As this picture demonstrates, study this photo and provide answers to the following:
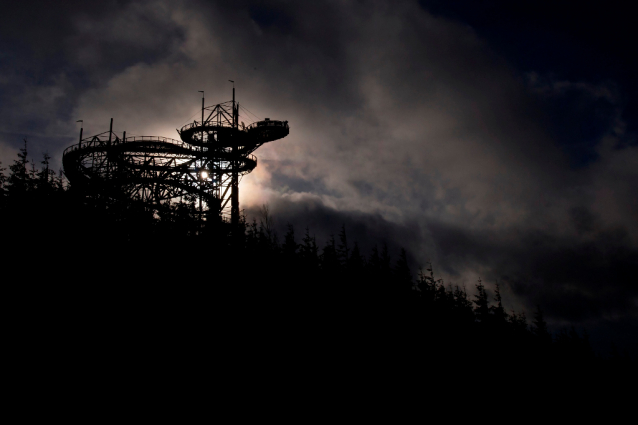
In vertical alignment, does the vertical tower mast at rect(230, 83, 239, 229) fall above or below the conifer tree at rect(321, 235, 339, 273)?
above

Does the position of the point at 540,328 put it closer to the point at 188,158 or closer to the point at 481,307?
the point at 481,307

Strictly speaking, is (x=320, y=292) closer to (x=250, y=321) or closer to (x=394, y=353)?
(x=394, y=353)

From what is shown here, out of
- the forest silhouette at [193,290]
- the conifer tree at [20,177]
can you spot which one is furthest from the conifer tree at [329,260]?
the conifer tree at [20,177]

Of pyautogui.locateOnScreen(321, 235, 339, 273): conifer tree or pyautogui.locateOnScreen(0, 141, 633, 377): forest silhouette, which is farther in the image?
pyautogui.locateOnScreen(321, 235, 339, 273): conifer tree

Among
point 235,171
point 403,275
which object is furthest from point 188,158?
point 403,275

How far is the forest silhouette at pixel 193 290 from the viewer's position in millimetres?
18469

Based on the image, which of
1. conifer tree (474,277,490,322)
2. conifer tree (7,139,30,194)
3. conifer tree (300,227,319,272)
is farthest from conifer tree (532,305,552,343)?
conifer tree (7,139,30,194)

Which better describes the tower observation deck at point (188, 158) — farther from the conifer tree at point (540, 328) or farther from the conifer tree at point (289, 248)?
the conifer tree at point (540, 328)

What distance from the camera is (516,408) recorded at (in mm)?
43781

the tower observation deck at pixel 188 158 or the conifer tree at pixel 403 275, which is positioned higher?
the tower observation deck at pixel 188 158

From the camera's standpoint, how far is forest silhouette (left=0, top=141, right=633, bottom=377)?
1847 cm

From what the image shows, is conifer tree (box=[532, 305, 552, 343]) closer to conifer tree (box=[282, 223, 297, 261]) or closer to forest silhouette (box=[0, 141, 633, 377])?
forest silhouette (box=[0, 141, 633, 377])

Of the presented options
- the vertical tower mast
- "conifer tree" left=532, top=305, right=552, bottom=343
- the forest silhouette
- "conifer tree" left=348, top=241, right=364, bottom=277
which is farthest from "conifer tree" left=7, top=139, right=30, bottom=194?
"conifer tree" left=532, top=305, right=552, bottom=343

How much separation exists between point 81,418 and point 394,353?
2947 centimetres
